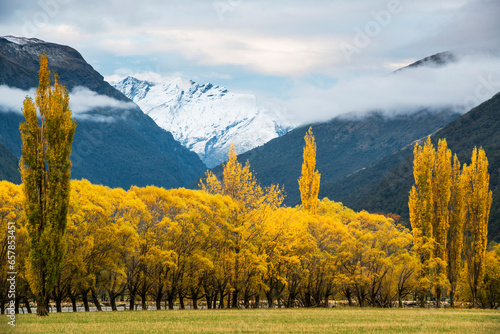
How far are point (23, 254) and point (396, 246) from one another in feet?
132

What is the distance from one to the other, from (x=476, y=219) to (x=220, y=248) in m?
32.6

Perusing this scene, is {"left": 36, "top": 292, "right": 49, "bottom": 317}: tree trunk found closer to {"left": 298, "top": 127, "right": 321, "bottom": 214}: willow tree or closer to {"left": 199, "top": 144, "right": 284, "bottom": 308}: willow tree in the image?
{"left": 199, "top": 144, "right": 284, "bottom": 308}: willow tree

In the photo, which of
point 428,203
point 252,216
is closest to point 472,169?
point 428,203

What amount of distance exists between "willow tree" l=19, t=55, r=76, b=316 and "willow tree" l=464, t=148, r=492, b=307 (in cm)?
4899

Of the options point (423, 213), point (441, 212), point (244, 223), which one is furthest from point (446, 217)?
point (244, 223)

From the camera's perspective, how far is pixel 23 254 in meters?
45.8

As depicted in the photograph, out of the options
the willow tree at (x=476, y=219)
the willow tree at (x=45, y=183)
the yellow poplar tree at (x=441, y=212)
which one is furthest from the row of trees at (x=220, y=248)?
the willow tree at (x=45, y=183)

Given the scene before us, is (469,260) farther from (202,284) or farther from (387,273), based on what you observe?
(202,284)

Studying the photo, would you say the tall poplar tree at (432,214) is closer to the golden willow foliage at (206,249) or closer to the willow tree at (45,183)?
the golden willow foliage at (206,249)

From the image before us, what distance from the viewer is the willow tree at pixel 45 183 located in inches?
1388

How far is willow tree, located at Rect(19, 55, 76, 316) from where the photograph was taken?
35.2m

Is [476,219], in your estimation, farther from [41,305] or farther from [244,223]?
[41,305]

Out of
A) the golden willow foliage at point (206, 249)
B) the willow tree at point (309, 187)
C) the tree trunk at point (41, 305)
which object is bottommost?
the tree trunk at point (41, 305)

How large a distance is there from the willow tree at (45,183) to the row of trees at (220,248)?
5894 mm
